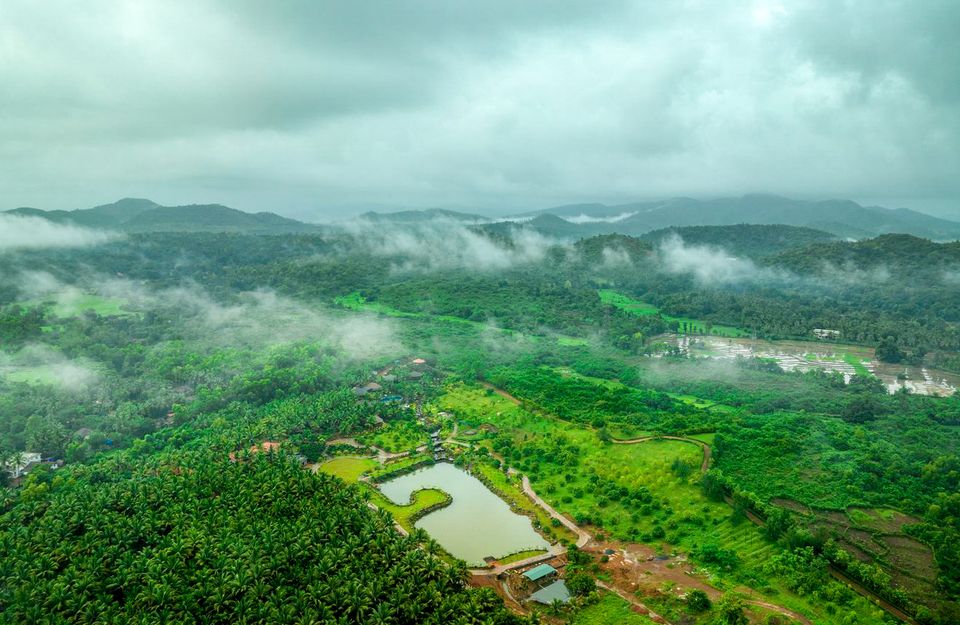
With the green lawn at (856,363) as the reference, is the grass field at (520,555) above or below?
below

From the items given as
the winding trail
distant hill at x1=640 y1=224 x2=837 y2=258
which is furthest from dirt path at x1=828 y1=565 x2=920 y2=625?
distant hill at x1=640 y1=224 x2=837 y2=258

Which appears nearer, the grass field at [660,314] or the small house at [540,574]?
the small house at [540,574]

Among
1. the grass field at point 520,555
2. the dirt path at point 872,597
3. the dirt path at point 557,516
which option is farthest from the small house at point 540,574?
the dirt path at point 872,597

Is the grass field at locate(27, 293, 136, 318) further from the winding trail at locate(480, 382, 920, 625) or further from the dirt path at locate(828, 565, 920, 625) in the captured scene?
the dirt path at locate(828, 565, 920, 625)

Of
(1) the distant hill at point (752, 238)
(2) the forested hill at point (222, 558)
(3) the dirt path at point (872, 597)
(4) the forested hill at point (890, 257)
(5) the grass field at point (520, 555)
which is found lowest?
(5) the grass field at point (520, 555)

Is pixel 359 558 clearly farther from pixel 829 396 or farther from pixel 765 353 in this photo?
pixel 765 353

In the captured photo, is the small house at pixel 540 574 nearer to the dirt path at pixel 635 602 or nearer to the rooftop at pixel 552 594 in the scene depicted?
the rooftop at pixel 552 594
